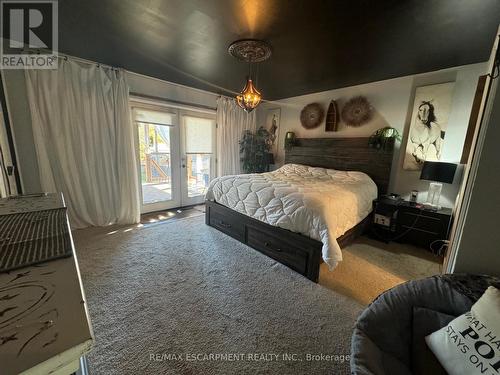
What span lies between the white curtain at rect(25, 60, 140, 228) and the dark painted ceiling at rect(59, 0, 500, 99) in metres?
0.38

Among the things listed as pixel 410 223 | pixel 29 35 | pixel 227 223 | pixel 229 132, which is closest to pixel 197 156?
pixel 229 132

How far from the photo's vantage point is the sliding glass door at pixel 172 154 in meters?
3.77

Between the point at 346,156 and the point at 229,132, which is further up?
the point at 229,132

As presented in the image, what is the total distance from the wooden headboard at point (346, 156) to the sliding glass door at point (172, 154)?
77.4 inches

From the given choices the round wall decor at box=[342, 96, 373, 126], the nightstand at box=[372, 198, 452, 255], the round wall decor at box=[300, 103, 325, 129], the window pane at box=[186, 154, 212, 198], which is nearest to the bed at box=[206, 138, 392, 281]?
the nightstand at box=[372, 198, 452, 255]

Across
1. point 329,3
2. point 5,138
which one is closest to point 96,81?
point 5,138

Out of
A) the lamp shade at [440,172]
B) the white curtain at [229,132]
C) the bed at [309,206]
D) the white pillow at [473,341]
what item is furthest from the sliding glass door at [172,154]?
the white pillow at [473,341]

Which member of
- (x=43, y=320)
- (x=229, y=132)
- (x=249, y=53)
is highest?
(x=249, y=53)

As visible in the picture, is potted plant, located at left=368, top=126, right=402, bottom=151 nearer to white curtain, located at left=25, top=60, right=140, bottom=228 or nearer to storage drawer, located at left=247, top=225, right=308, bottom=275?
storage drawer, located at left=247, top=225, right=308, bottom=275

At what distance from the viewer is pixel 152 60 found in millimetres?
2844

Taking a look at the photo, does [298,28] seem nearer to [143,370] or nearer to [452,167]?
[452,167]

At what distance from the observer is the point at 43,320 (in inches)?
18.7

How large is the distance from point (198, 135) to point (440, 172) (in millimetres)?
4069

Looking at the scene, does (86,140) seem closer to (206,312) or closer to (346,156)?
(206,312)
